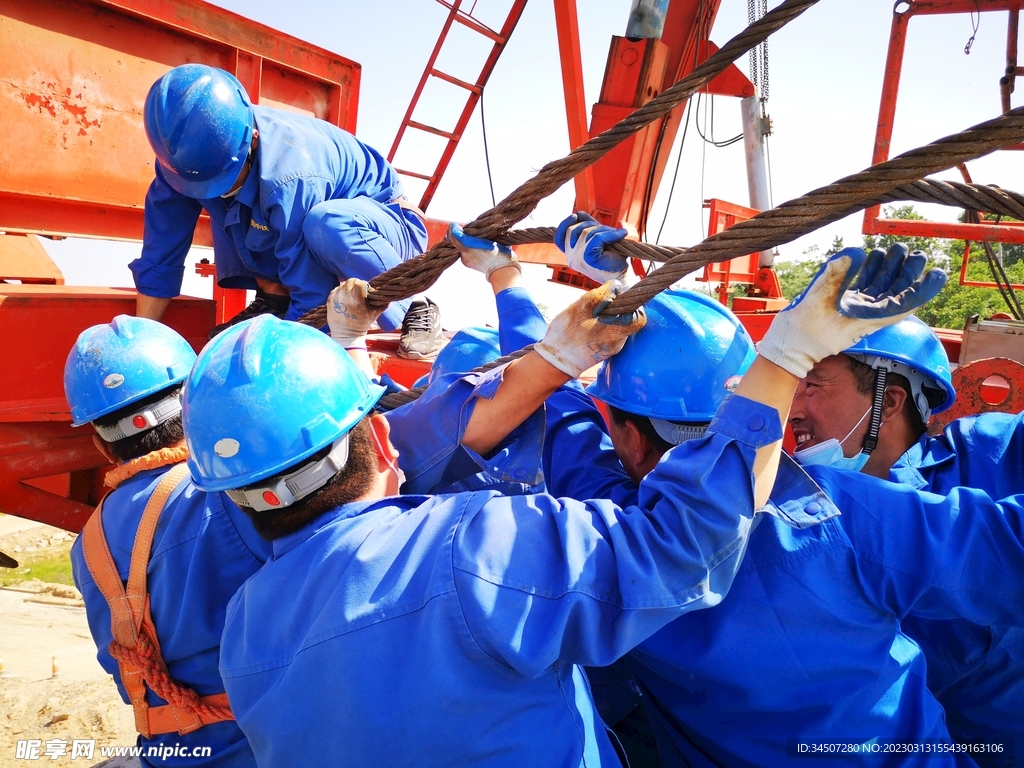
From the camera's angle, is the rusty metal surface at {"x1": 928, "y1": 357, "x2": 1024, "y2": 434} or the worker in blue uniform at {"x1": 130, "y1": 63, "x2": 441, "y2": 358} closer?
the rusty metal surface at {"x1": 928, "y1": 357, "x2": 1024, "y2": 434}

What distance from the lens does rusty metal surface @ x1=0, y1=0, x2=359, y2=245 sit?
3.58 metres

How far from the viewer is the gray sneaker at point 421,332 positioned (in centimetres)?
352

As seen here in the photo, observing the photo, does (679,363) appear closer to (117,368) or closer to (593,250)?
(593,250)

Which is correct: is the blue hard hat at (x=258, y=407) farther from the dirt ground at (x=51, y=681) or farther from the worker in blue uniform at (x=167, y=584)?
the dirt ground at (x=51, y=681)

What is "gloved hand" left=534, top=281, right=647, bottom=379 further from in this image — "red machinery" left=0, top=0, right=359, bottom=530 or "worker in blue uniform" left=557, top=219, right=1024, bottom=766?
"red machinery" left=0, top=0, right=359, bottom=530

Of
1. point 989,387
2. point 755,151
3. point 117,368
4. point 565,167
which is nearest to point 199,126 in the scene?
point 117,368

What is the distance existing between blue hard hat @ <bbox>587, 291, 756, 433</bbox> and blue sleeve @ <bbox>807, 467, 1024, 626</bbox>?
396mm

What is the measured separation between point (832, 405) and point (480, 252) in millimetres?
1132

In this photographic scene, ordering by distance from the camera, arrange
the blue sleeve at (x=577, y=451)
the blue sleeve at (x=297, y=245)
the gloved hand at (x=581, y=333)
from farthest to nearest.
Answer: the blue sleeve at (x=297, y=245)
the blue sleeve at (x=577, y=451)
the gloved hand at (x=581, y=333)

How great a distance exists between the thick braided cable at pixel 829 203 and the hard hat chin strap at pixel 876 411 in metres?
0.78

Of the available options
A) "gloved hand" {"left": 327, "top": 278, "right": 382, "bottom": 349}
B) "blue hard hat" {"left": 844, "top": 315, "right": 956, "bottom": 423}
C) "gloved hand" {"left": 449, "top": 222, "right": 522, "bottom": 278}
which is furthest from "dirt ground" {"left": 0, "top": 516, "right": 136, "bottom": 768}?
"blue hard hat" {"left": 844, "top": 315, "right": 956, "bottom": 423}

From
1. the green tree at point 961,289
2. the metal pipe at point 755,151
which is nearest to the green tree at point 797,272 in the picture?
the green tree at point 961,289

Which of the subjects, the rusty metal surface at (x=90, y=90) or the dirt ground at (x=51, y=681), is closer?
the rusty metal surface at (x=90, y=90)

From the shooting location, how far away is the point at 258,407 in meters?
1.37
